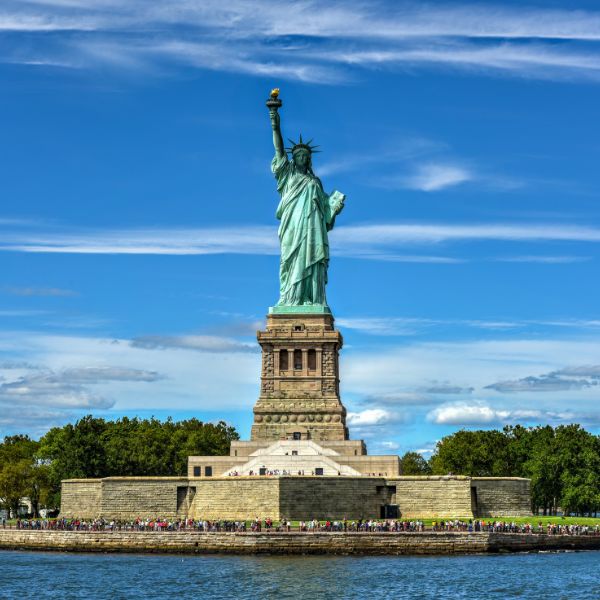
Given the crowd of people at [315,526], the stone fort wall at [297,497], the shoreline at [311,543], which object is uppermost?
the stone fort wall at [297,497]

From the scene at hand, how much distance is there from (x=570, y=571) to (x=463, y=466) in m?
43.1

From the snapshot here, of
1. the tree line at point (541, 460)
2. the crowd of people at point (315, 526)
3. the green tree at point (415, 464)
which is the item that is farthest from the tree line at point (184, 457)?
the green tree at point (415, 464)

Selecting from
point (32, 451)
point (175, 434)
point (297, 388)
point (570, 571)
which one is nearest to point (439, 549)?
point (570, 571)

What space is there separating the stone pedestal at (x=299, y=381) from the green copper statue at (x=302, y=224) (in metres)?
3.09

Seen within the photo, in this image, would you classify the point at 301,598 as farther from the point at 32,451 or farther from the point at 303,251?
the point at 32,451

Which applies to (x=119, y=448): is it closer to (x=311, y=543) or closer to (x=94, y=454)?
(x=94, y=454)

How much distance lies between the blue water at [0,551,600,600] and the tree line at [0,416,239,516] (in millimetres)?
26478

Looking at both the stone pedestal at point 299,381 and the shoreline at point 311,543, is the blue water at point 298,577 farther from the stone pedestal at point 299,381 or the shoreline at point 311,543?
the stone pedestal at point 299,381

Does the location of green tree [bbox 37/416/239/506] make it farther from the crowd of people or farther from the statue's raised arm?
the statue's raised arm

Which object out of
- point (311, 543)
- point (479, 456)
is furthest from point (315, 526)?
point (479, 456)

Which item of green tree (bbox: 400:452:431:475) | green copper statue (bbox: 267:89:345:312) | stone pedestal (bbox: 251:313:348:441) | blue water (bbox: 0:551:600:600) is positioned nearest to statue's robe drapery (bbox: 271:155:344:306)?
green copper statue (bbox: 267:89:345:312)

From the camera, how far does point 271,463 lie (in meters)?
82.0

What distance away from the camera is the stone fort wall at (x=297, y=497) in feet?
250

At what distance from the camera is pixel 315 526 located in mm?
72000
